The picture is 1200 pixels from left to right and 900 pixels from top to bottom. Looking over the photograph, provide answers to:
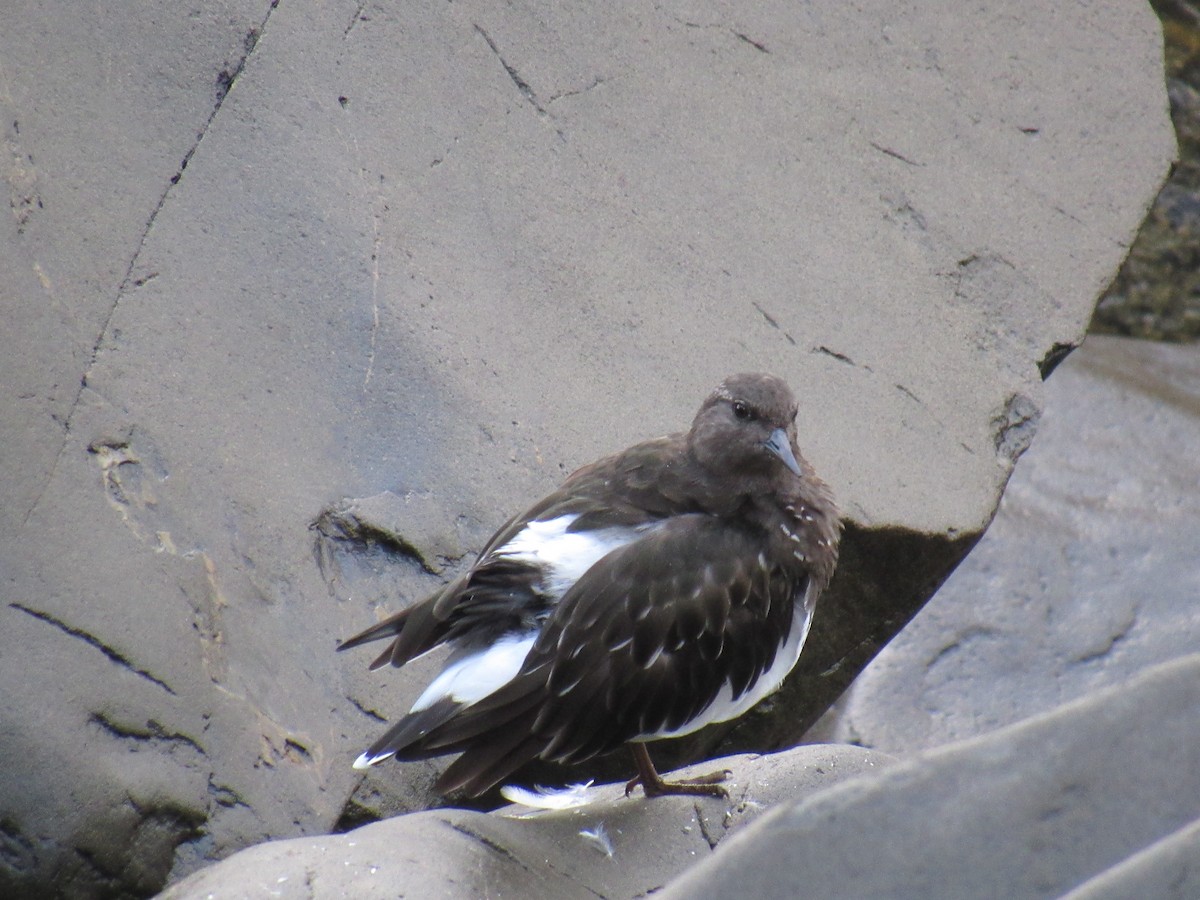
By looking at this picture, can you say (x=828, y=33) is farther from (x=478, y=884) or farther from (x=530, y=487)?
(x=478, y=884)

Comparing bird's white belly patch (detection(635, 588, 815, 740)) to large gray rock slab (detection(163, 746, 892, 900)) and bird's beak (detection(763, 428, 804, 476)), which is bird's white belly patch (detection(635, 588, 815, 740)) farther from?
bird's beak (detection(763, 428, 804, 476))

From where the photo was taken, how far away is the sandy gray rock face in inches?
130

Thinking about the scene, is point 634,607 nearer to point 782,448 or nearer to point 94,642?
point 782,448

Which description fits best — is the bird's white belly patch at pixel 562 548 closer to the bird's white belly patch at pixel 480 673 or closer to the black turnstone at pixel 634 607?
Result: the black turnstone at pixel 634 607

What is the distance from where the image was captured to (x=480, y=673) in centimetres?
313

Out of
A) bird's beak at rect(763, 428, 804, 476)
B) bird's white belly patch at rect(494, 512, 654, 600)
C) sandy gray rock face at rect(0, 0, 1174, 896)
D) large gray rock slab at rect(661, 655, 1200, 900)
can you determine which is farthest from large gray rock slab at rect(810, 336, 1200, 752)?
large gray rock slab at rect(661, 655, 1200, 900)

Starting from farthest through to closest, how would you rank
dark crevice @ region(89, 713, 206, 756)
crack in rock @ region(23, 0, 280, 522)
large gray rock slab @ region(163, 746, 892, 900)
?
crack in rock @ region(23, 0, 280, 522) < dark crevice @ region(89, 713, 206, 756) < large gray rock slab @ region(163, 746, 892, 900)

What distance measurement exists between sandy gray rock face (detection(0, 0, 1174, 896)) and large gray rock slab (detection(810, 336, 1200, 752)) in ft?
2.81

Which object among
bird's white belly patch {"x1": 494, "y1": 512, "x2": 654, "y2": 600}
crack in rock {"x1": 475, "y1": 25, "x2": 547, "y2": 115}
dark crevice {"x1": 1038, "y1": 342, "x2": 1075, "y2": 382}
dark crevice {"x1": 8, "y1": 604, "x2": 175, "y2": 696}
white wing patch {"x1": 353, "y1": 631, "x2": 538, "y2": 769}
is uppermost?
crack in rock {"x1": 475, "y1": 25, "x2": 547, "y2": 115}

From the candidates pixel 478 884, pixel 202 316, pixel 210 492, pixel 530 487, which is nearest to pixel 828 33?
pixel 530 487

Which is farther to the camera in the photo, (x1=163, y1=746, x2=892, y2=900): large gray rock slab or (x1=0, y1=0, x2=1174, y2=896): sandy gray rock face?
(x1=0, y1=0, x2=1174, y2=896): sandy gray rock face

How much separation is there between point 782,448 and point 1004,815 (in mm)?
1663

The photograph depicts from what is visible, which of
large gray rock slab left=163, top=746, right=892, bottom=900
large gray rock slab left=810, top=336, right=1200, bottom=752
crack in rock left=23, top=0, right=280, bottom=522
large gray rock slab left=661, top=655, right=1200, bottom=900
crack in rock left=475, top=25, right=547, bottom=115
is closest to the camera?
large gray rock slab left=661, top=655, right=1200, bottom=900

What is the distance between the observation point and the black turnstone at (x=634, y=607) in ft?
10.1
